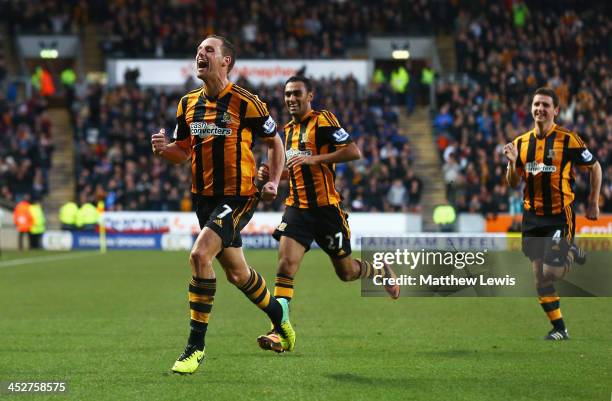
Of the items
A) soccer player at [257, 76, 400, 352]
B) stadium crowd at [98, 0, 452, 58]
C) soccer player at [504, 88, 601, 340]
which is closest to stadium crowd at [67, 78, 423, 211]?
stadium crowd at [98, 0, 452, 58]

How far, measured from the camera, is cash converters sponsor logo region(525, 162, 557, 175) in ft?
33.8

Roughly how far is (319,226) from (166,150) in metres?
2.35

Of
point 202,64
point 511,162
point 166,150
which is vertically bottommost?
point 511,162

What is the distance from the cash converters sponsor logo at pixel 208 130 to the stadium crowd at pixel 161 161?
2086 centimetres

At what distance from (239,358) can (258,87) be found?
27099mm

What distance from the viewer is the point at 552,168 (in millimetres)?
10312

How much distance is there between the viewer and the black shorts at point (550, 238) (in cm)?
1027

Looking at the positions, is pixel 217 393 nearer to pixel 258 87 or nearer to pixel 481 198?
pixel 481 198

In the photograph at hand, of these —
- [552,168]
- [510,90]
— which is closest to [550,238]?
[552,168]

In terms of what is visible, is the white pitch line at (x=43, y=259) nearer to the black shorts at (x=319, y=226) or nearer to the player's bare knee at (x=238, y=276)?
the black shorts at (x=319, y=226)

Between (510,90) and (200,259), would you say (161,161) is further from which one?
(200,259)

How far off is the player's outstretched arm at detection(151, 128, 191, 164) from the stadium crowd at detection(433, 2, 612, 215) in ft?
67.6

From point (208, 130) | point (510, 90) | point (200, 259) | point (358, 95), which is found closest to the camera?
point (200, 259)

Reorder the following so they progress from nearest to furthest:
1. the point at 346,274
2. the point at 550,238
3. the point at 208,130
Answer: the point at 208,130 → the point at 550,238 → the point at 346,274
